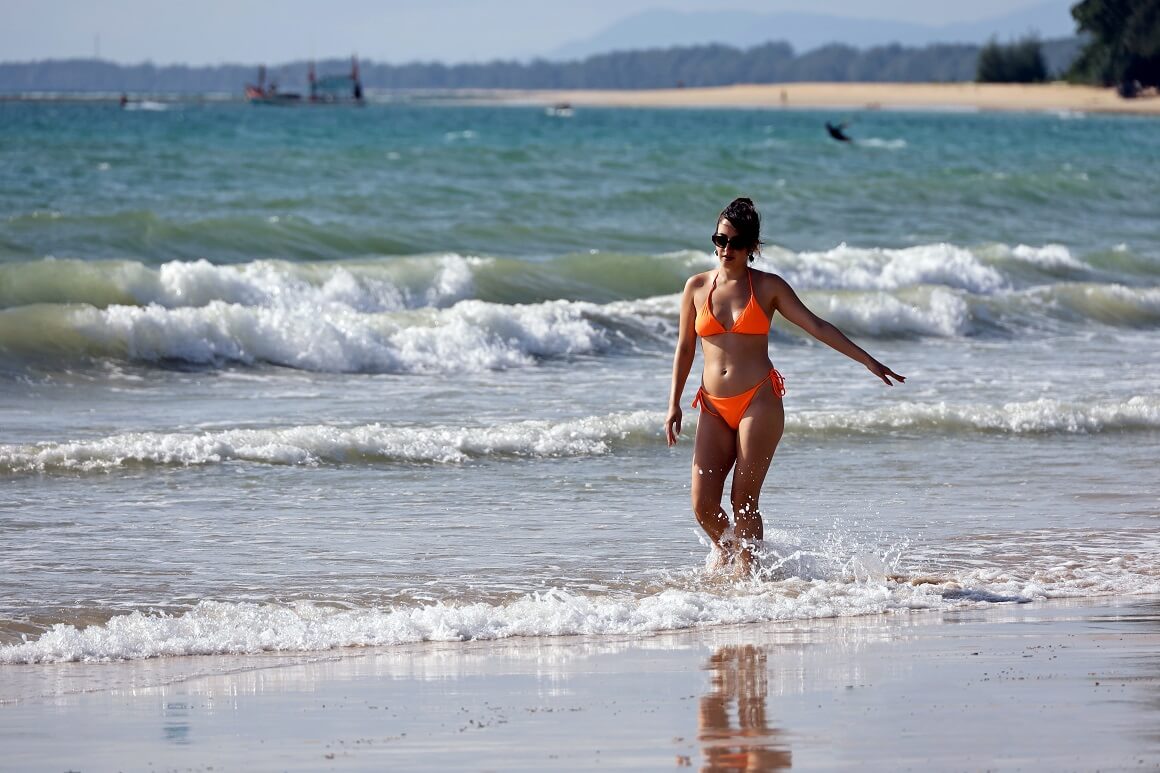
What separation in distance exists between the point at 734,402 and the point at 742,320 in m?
0.35

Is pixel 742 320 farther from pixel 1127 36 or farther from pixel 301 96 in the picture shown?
pixel 301 96

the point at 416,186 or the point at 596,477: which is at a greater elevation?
the point at 416,186

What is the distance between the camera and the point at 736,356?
6.57m

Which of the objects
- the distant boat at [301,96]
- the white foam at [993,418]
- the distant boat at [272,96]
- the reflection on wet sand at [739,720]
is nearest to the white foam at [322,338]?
the white foam at [993,418]

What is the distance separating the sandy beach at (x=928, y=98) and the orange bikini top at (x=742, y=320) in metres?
105

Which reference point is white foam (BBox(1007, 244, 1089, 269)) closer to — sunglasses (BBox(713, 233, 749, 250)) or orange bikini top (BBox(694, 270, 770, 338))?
orange bikini top (BBox(694, 270, 770, 338))

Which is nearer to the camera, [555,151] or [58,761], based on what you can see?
[58,761]

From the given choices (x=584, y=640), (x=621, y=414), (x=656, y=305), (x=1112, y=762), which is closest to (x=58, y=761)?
(x=584, y=640)

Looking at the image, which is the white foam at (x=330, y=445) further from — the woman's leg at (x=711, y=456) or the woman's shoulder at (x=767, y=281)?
the woman's shoulder at (x=767, y=281)

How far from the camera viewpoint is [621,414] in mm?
11211

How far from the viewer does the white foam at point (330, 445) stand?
9.53m

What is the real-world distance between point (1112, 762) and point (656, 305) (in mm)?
13010

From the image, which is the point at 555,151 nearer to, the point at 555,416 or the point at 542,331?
the point at 542,331

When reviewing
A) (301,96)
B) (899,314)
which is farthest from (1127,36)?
(899,314)
